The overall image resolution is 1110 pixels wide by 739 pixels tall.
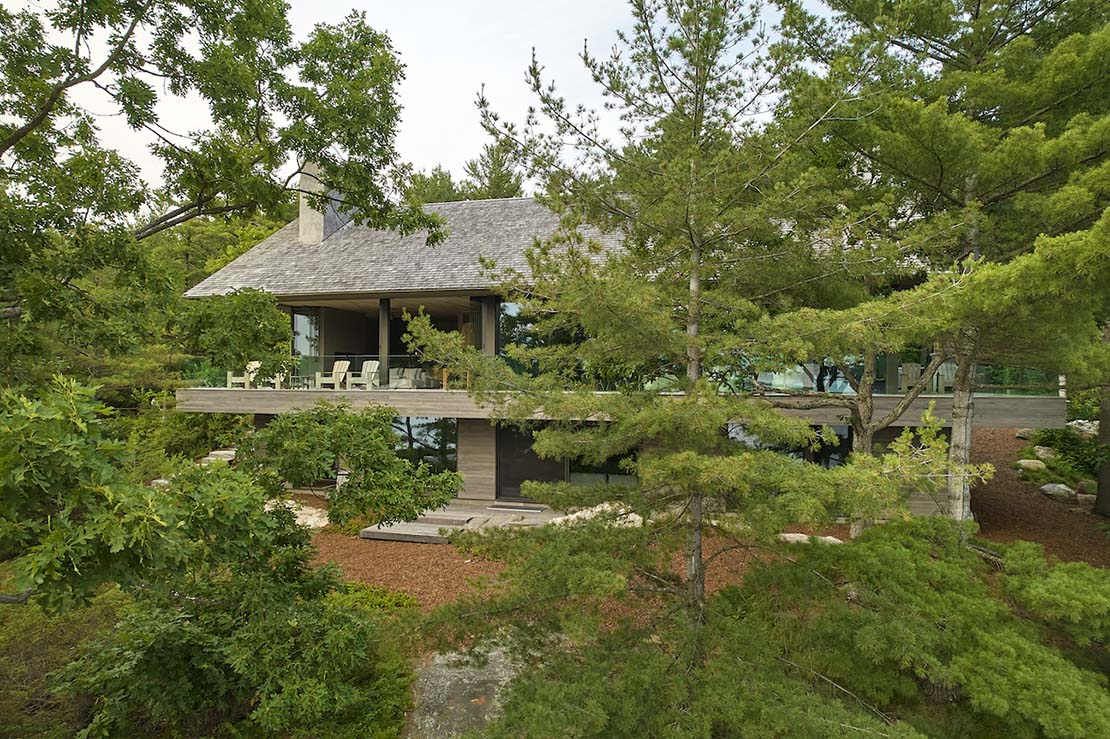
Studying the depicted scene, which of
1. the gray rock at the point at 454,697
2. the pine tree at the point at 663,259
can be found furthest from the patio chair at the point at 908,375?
the gray rock at the point at 454,697

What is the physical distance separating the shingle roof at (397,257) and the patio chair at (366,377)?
1827mm

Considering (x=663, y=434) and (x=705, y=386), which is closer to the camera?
(x=705, y=386)

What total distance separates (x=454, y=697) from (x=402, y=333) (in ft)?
30.3

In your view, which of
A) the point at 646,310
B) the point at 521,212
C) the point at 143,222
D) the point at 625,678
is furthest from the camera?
the point at 521,212

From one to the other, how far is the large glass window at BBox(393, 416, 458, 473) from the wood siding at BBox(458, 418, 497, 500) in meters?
0.37

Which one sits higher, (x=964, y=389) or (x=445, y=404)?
(x=964, y=389)

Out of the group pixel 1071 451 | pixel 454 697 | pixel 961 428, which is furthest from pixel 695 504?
pixel 1071 451

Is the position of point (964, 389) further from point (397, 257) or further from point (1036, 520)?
point (397, 257)

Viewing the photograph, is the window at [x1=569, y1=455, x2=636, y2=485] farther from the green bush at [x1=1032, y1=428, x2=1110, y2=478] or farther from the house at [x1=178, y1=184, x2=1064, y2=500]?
the green bush at [x1=1032, y1=428, x2=1110, y2=478]

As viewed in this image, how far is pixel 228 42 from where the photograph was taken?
5.35 metres

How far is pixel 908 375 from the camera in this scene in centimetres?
1074

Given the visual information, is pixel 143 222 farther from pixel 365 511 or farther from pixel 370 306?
pixel 370 306

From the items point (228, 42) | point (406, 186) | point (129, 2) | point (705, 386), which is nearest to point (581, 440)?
point (705, 386)

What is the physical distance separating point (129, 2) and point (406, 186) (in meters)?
2.81
